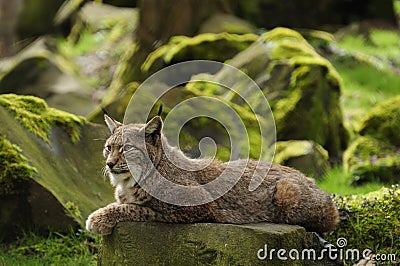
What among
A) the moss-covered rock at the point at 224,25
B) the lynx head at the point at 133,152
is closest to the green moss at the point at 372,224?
the lynx head at the point at 133,152

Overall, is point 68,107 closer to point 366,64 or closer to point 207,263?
point 366,64

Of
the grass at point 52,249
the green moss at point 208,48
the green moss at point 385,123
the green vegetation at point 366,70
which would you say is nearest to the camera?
the grass at point 52,249

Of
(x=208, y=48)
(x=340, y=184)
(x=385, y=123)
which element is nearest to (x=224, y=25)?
(x=208, y=48)

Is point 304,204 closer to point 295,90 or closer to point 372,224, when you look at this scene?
point 372,224

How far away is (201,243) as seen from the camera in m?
5.35

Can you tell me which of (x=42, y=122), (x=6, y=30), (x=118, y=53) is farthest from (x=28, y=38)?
(x=42, y=122)

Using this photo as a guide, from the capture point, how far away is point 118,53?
727 inches

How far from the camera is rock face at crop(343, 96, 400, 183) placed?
29.9ft

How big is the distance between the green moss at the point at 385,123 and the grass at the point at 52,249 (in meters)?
4.71

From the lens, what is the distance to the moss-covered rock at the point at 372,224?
6.43 metres

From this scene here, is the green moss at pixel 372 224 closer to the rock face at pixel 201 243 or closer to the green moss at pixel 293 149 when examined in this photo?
the rock face at pixel 201 243

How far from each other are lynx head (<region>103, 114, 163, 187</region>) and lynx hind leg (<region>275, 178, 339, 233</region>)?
1113mm

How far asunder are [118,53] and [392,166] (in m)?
10.7

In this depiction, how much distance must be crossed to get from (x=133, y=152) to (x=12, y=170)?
7.23 feet
